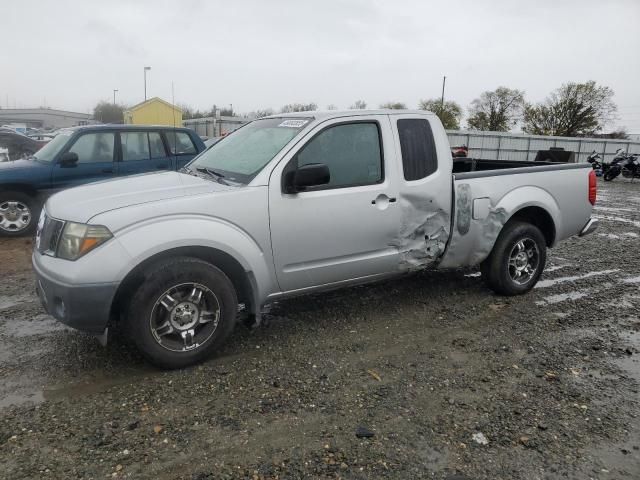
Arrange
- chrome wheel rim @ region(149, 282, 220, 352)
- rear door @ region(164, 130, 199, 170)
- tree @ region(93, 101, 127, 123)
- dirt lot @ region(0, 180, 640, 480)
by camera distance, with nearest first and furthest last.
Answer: dirt lot @ region(0, 180, 640, 480) < chrome wheel rim @ region(149, 282, 220, 352) < rear door @ region(164, 130, 199, 170) < tree @ region(93, 101, 127, 123)

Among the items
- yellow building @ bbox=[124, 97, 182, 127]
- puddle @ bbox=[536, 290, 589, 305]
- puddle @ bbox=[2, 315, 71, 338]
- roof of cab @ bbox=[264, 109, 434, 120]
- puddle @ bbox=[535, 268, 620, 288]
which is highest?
yellow building @ bbox=[124, 97, 182, 127]

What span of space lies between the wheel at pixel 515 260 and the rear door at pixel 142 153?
5.56 metres

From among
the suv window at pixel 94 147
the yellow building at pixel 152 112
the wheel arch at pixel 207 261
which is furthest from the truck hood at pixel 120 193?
the yellow building at pixel 152 112

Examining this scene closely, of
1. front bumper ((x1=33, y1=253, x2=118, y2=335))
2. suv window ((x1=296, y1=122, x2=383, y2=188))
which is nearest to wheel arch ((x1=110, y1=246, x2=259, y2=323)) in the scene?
front bumper ((x1=33, y1=253, x2=118, y2=335))

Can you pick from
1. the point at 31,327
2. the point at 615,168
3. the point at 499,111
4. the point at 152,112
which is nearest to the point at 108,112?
the point at 152,112

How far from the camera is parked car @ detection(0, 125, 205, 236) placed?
7.50 metres

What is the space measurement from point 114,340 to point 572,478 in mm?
3320

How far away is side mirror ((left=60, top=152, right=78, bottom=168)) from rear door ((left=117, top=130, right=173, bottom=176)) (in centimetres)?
64

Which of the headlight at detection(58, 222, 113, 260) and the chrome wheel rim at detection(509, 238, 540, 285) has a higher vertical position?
the headlight at detection(58, 222, 113, 260)

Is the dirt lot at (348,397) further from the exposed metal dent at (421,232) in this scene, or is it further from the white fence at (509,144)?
the white fence at (509,144)

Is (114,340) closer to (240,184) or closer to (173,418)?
(173,418)

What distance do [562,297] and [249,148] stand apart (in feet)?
12.0

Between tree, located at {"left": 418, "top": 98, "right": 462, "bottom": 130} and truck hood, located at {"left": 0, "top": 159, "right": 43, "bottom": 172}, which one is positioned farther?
tree, located at {"left": 418, "top": 98, "right": 462, "bottom": 130}

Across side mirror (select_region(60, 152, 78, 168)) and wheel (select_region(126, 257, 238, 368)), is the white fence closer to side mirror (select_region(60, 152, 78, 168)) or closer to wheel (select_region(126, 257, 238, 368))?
side mirror (select_region(60, 152, 78, 168))
